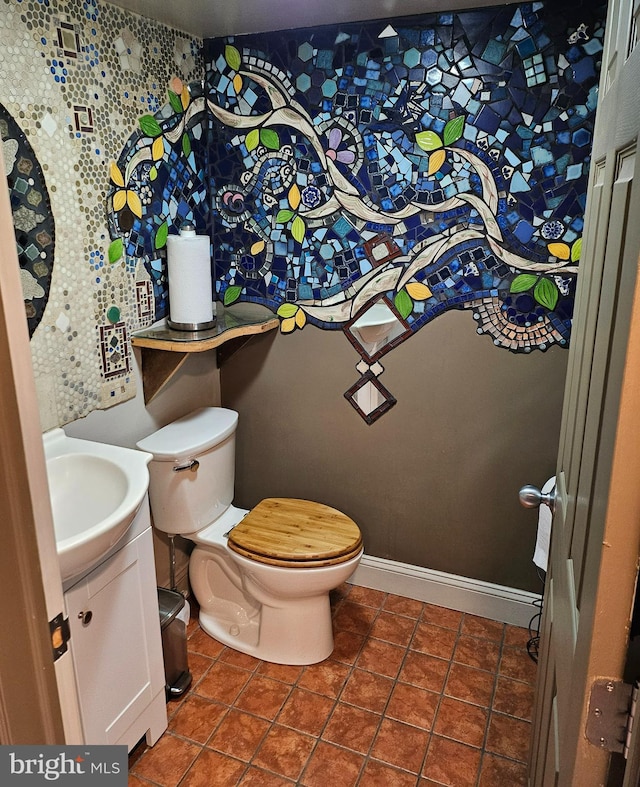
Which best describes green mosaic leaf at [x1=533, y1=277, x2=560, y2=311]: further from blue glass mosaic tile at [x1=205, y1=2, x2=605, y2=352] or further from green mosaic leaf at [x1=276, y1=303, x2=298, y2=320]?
green mosaic leaf at [x1=276, y1=303, x2=298, y2=320]

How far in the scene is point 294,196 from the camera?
7.46ft

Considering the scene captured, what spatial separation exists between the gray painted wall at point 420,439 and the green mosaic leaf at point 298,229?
1.18 ft

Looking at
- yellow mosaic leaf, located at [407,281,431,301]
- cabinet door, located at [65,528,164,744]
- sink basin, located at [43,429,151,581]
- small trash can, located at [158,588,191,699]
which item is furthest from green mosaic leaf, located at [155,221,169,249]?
small trash can, located at [158,588,191,699]

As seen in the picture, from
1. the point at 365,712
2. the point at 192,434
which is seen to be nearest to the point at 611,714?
the point at 365,712

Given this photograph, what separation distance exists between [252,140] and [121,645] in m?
1.74

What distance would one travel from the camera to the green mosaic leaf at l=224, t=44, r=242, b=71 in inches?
86.5

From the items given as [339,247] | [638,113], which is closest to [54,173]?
[339,247]

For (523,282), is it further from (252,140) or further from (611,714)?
(611,714)

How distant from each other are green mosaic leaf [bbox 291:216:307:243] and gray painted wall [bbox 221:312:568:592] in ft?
1.18

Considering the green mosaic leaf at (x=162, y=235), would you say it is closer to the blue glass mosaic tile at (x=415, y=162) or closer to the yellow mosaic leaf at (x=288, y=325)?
the blue glass mosaic tile at (x=415, y=162)

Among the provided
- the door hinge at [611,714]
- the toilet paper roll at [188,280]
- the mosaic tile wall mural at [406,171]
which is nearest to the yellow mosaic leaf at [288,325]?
the mosaic tile wall mural at [406,171]

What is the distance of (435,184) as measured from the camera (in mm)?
2094

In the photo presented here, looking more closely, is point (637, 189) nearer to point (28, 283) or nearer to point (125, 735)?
point (28, 283)

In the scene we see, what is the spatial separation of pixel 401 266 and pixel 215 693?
1.61 m
